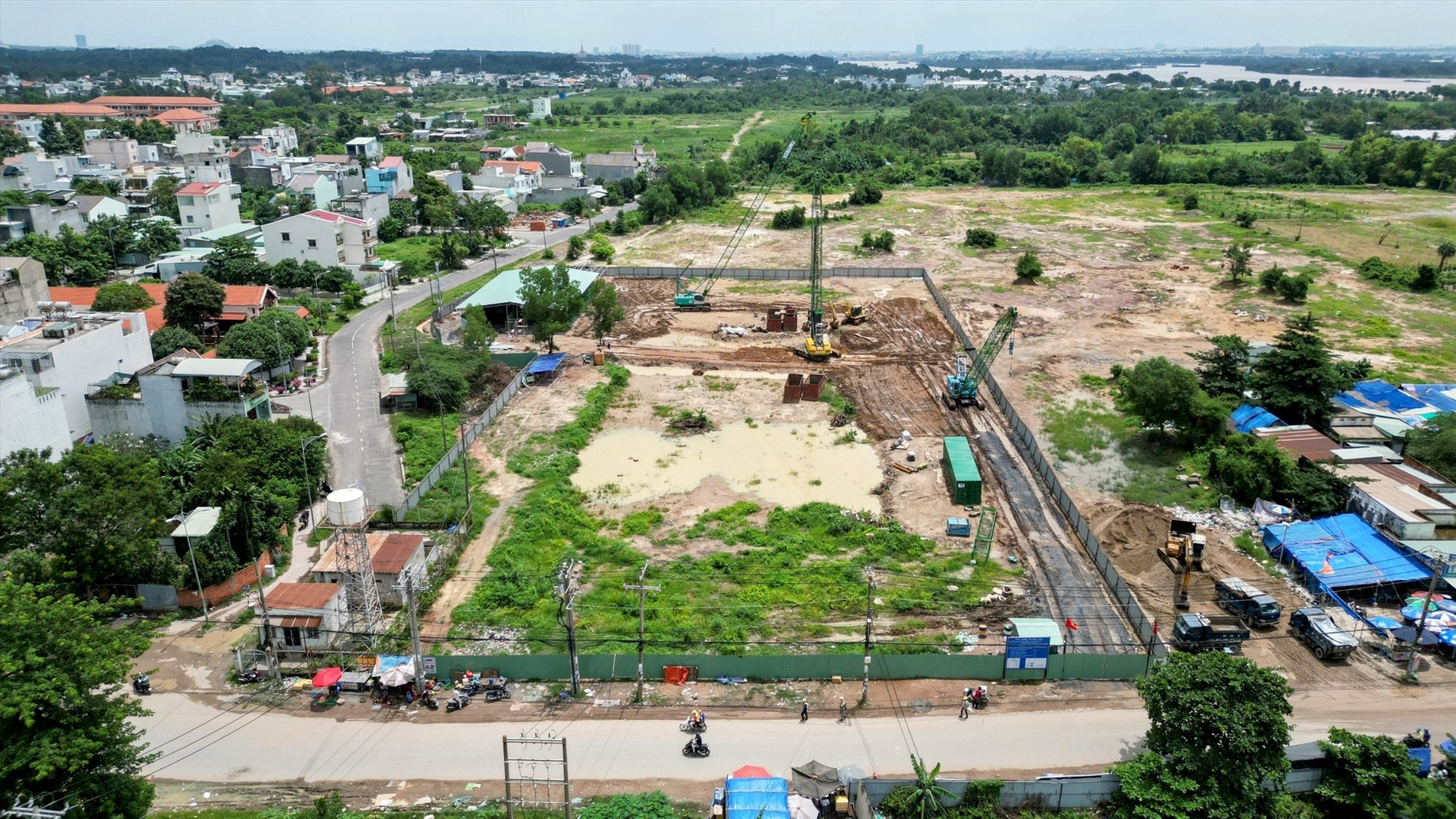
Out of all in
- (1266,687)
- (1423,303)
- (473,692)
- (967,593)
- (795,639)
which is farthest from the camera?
(1423,303)

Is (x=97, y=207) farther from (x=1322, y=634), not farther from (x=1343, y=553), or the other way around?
(x=1343, y=553)

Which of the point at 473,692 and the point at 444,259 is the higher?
the point at 444,259

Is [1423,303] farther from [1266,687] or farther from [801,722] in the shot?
[801,722]

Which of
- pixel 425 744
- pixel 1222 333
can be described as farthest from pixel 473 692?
pixel 1222 333

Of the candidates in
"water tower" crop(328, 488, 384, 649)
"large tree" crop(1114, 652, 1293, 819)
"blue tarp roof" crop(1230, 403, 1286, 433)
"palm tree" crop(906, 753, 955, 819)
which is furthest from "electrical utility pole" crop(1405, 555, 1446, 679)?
"water tower" crop(328, 488, 384, 649)

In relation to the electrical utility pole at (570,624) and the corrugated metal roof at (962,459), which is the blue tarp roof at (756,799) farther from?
the corrugated metal roof at (962,459)

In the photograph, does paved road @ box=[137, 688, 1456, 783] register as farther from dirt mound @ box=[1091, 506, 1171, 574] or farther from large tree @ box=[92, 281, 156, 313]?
large tree @ box=[92, 281, 156, 313]

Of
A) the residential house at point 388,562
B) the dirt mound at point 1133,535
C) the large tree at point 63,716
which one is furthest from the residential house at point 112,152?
the dirt mound at point 1133,535
